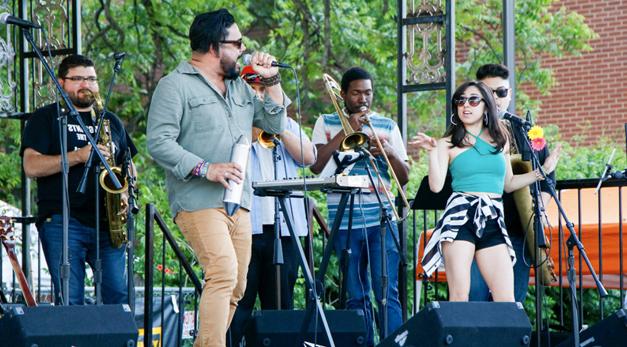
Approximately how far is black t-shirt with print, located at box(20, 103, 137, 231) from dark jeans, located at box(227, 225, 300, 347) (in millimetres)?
973

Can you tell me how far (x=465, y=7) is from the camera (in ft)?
50.3

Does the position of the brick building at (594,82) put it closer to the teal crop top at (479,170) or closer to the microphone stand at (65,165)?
the teal crop top at (479,170)

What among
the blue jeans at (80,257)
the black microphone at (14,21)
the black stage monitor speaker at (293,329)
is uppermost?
the black microphone at (14,21)

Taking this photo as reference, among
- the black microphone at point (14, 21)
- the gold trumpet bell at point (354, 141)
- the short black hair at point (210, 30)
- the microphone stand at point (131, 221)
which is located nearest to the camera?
the short black hair at point (210, 30)

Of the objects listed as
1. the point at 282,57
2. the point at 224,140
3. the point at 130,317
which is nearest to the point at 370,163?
the point at 224,140

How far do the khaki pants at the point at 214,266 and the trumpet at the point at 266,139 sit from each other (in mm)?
1133

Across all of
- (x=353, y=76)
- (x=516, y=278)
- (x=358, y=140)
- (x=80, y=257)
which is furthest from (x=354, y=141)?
(x=80, y=257)

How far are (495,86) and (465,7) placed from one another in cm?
841

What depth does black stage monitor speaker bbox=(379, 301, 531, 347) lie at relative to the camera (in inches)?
218

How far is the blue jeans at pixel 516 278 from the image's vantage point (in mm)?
6883

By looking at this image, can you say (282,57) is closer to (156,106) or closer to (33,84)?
(33,84)

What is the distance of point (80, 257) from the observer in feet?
22.6

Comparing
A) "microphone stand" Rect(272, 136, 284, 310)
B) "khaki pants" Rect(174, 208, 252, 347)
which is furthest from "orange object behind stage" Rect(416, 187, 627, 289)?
"khaki pants" Rect(174, 208, 252, 347)

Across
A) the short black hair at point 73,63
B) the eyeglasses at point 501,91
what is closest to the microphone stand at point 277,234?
the short black hair at point 73,63
